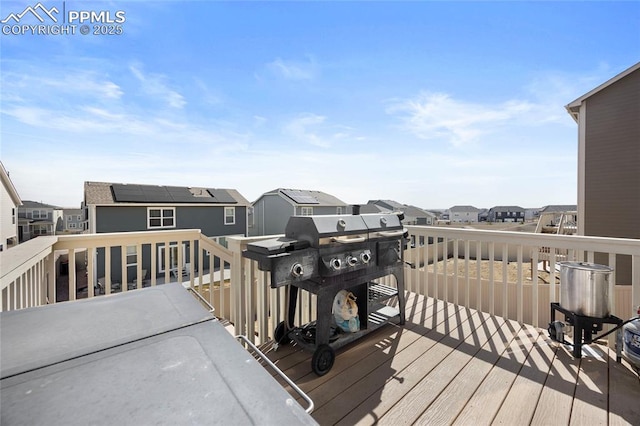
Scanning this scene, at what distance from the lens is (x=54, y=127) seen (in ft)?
11.8

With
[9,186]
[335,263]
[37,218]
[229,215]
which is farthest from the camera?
[37,218]

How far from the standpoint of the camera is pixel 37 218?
2716 cm

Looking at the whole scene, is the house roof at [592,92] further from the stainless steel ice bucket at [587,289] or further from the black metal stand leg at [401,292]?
the black metal stand leg at [401,292]

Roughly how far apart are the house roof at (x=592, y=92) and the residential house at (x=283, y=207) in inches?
498

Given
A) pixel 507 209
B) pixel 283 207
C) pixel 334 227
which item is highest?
pixel 507 209

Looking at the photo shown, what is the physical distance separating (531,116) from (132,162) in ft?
33.8

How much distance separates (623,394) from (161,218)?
577 inches

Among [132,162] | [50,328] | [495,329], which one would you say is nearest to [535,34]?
[495,329]

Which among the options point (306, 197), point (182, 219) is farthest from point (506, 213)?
point (182, 219)

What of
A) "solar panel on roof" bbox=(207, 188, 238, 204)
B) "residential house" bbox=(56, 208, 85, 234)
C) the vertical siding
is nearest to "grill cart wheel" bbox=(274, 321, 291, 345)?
the vertical siding

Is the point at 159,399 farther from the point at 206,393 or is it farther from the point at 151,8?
the point at 151,8

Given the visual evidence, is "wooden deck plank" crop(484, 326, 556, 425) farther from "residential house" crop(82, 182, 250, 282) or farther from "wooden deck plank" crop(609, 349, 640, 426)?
"residential house" crop(82, 182, 250, 282)

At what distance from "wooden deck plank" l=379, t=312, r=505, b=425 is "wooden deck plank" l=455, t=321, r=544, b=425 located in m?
0.18

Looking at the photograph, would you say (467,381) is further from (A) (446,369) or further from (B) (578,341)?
(B) (578,341)
